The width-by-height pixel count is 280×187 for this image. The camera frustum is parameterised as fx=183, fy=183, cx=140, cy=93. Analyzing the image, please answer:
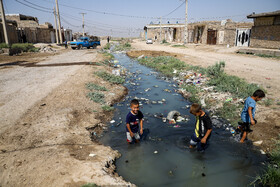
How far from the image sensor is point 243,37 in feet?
Result: 72.7

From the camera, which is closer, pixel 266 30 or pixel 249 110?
pixel 249 110

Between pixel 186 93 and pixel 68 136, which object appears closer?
pixel 68 136

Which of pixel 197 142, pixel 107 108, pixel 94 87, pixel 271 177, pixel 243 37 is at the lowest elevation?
pixel 271 177

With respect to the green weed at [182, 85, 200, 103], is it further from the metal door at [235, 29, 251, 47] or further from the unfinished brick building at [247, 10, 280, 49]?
the metal door at [235, 29, 251, 47]

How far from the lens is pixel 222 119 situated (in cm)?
553

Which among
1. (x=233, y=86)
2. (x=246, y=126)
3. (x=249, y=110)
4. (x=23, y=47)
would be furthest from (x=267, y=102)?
(x=23, y=47)

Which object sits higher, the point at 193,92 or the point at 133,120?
the point at 133,120

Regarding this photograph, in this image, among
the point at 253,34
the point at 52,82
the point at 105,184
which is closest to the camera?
the point at 105,184

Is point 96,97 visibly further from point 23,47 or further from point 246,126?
point 23,47

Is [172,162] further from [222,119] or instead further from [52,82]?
[52,82]

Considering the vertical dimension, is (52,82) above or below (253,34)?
below

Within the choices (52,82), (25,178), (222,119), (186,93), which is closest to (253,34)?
(186,93)

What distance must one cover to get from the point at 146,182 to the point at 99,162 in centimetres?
91

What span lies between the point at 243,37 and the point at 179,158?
23.2 meters
